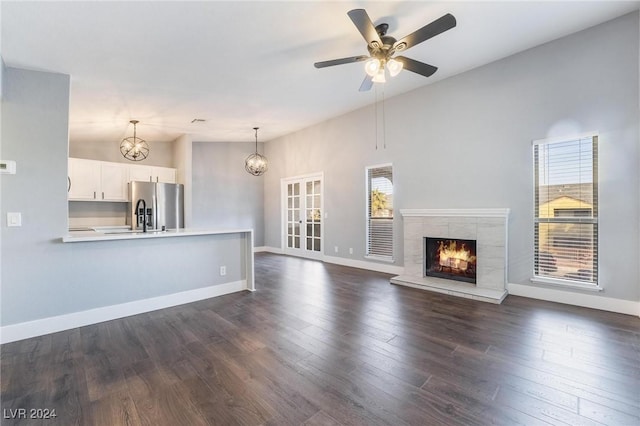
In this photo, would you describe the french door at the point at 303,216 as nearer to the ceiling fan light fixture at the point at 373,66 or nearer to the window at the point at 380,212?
the window at the point at 380,212

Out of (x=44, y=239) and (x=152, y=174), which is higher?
(x=152, y=174)

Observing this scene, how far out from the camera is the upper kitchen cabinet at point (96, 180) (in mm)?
5410

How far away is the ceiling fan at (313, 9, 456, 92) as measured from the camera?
2.47m

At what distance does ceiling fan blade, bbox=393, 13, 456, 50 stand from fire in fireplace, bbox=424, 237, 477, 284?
305 centimetres

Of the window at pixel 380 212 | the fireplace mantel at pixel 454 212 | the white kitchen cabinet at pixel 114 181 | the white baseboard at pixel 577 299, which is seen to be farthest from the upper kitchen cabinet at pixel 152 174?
the white baseboard at pixel 577 299

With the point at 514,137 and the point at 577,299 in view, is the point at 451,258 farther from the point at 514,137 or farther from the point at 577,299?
the point at 514,137

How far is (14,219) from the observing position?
9.59 feet

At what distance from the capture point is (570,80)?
360cm

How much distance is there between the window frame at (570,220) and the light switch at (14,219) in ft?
19.9

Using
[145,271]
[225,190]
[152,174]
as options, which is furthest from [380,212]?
[152,174]

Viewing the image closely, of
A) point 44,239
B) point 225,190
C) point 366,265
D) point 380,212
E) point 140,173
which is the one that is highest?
point 140,173

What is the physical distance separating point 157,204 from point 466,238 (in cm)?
601

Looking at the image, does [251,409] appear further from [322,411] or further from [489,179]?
[489,179]

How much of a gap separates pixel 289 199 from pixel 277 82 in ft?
13.9
